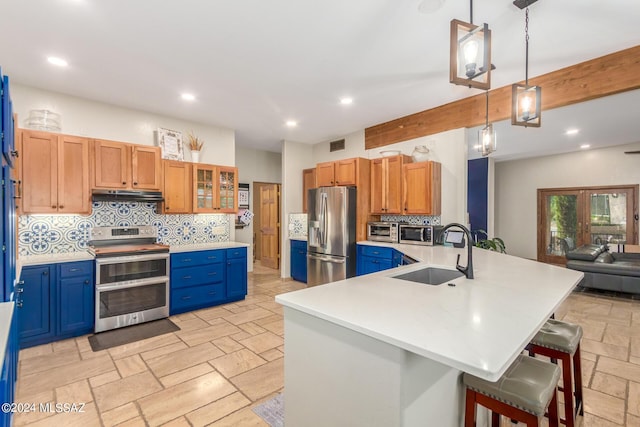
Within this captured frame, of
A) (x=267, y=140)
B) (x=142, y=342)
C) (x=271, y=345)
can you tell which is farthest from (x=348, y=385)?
(x=267, y=140)

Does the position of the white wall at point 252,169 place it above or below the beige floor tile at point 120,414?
above

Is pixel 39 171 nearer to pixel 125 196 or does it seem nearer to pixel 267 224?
pixel 125 196

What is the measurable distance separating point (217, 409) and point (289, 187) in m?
4.42

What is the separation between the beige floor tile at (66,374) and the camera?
2.32 meters

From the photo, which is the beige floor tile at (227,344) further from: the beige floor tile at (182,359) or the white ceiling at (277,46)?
the white ceiling at (277,46)

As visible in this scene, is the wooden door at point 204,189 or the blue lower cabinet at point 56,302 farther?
the wooden door at point 204,189

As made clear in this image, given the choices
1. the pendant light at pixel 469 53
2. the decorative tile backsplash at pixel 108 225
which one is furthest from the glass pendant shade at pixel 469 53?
the decorative tile backsplash at pixel 108 225

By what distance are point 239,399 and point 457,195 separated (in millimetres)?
3592

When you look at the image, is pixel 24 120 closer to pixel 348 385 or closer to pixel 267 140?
pixel 267 140

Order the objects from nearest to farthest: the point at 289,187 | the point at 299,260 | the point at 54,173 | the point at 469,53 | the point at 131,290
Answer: the point at 469,53 < the point at 54,173 < the point at 131,290 < the point at 299,260 < the point at 289,187

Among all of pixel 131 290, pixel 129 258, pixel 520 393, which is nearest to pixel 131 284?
pixel 131 290

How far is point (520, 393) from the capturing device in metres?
1.26

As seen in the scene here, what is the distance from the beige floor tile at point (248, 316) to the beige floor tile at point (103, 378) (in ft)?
4.32

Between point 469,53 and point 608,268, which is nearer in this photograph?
point 469,53
